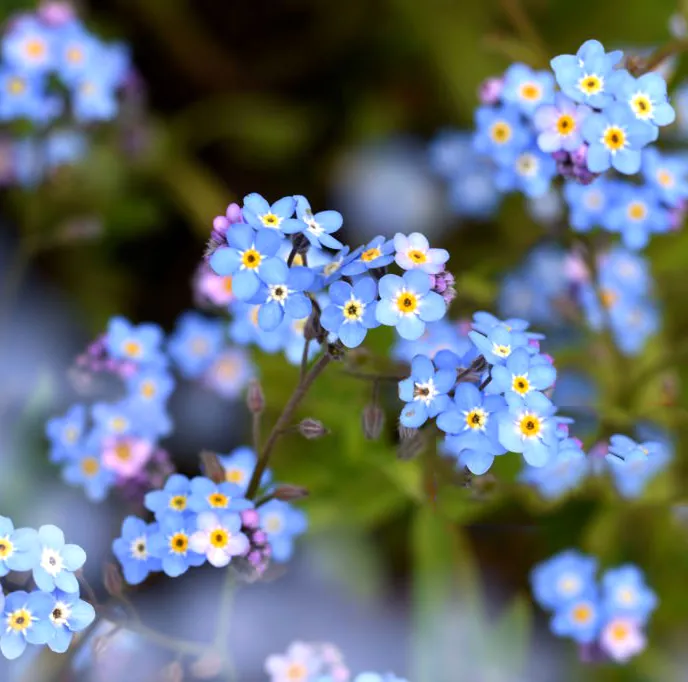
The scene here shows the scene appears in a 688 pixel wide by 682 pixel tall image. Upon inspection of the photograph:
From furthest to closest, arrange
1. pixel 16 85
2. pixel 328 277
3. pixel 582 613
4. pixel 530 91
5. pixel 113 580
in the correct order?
pixel 16 85, pixel 582 613, pixel 530 91, pixel 113 580, pixel 328 277

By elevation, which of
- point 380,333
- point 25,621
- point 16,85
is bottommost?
point 25,621

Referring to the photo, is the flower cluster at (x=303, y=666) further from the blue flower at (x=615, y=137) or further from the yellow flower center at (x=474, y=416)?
the blue flower at (x=615, y=137)

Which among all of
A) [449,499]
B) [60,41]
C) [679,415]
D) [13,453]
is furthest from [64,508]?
[679,415]

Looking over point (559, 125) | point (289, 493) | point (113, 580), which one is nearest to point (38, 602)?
point (113, 580)

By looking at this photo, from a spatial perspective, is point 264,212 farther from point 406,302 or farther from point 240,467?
point 240,467

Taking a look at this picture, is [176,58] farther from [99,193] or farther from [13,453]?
[13,453]

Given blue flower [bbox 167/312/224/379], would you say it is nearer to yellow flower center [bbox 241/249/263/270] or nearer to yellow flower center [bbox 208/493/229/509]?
yellow flower center [bbox 208/493/229/509]

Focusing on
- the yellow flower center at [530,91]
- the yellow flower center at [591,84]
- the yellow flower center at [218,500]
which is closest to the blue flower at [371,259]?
the yellow flower center at [218,500]
